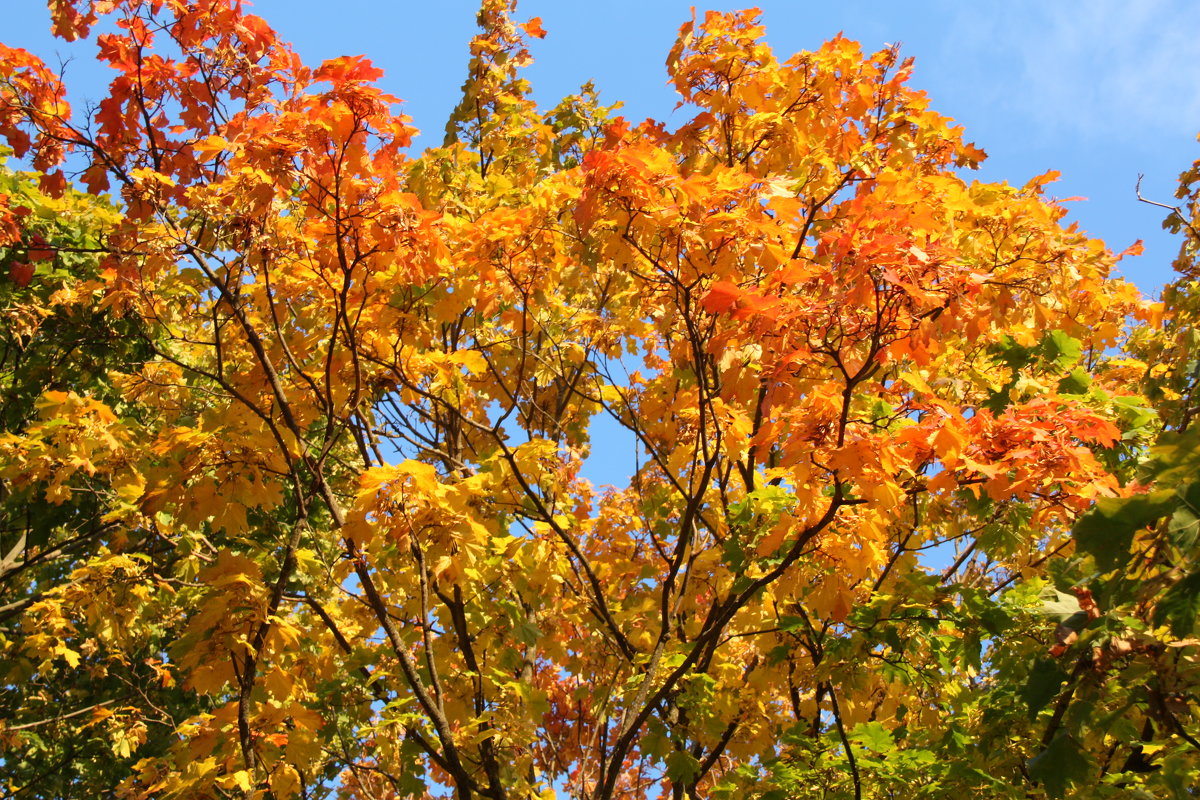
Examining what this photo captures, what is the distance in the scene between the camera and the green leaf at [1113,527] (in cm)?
220

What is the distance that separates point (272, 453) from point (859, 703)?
4081 mm

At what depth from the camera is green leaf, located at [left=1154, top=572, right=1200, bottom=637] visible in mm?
2133

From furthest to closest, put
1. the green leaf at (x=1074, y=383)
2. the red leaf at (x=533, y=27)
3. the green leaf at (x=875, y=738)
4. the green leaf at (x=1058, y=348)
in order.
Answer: the red leaf at (x=533, y=27) < the green leaf at (x=1058, y=348) < the green leaf at (x=1074, y=383) < the green leaf at (x=875, y=738)

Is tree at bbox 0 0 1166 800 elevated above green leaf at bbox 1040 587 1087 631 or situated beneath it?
elevated above

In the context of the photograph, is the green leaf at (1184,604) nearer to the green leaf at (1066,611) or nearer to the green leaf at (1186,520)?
the green leaf at (1186,520)

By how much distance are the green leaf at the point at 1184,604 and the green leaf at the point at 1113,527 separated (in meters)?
0.14

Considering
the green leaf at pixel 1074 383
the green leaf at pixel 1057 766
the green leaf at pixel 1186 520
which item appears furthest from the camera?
the green leaf at pixel 1074 383

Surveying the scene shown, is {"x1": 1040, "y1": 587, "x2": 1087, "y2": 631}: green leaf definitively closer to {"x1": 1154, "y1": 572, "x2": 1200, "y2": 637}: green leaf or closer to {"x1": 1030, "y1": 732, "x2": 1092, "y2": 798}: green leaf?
{"x1": 1154, "y1": 572, "x2": 1200, "y2": 637}: green leaf

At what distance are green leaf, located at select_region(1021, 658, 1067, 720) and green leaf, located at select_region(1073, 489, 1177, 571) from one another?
1.81 feet

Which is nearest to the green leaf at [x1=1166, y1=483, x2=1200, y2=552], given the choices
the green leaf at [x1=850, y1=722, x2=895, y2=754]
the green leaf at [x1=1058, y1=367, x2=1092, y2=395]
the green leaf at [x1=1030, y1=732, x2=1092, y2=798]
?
the green leaf at [x1=1030, y1=732, x2=1092, y2=798]

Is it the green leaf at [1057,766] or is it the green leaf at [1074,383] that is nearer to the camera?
the green leaf at [1057,766]

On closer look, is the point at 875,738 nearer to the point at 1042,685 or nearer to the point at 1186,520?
the point at 1042,685

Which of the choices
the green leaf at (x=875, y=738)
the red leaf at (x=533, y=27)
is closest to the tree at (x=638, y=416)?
the green leaf at (x=875, y=738)

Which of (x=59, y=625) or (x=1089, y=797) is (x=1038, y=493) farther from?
(x=59, y=625)
